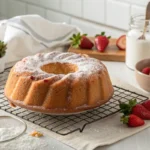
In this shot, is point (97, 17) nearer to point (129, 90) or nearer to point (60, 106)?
point (129, 90)

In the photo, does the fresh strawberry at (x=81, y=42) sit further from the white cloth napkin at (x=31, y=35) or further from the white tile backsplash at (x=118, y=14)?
the white tile backsplash at (x=118, y=14)

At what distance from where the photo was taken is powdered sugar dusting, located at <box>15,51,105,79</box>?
4.59 feet

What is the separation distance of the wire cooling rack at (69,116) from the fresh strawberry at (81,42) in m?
0.39

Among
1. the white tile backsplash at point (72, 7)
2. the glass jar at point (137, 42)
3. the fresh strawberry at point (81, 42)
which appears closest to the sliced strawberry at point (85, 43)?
the fresh strawberry at point (81, 42)

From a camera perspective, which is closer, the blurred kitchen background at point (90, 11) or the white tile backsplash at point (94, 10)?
the blurred kitchen background at point (90, 11)

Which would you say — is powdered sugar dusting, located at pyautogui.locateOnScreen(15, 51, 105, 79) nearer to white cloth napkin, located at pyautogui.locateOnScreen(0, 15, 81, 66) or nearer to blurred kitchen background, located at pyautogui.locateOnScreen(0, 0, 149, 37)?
white cloth napkin, located at pyautogui.locateOnScreen(0, 15, 81, 66)

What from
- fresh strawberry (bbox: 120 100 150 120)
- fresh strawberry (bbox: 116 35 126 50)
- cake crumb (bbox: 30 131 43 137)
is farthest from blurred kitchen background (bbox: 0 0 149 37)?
cake crumb (bbox: 30 131 43 137)

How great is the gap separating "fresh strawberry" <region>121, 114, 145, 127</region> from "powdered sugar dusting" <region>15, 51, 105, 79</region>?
0.16 meters

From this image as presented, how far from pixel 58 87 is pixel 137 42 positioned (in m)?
0.47

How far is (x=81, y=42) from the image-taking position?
1.87 metres

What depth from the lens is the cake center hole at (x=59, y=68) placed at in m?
1.48

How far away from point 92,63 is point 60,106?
0.63 feet

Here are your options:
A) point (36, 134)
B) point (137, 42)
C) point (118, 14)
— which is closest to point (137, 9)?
point (118, 14)

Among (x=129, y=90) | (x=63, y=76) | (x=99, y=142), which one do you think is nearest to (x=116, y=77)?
(x=129, y=90)
